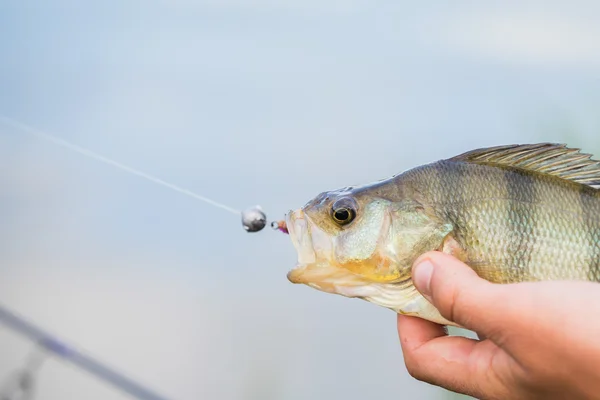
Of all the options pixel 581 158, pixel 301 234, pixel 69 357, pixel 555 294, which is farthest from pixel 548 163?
pixel 69 357

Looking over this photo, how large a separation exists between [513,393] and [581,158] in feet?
1.64

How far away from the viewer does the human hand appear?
89cm

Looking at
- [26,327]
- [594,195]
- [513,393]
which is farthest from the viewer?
[26,327]

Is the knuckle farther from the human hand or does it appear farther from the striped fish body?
the striped fish body

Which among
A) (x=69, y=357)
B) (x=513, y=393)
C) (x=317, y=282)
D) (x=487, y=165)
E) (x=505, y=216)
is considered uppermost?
(x=487, y=165)

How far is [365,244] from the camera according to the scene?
1.13m

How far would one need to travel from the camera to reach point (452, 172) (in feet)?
3.83

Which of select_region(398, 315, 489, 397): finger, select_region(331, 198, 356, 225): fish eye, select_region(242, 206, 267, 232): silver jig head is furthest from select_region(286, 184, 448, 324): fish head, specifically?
select_region(242, 206, 267, 232): silver jig head

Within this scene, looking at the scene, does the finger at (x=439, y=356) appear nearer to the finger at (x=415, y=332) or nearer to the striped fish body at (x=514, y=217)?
the finger at (x=415, y=332)

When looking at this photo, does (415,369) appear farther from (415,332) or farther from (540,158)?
(540,158)

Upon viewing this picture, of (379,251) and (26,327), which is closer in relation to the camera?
(379,251)

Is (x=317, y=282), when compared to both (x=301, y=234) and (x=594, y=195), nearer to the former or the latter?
(x=301, y=234)

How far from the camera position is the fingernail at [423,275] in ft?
3.41

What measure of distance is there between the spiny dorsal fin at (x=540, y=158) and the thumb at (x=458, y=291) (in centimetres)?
26
